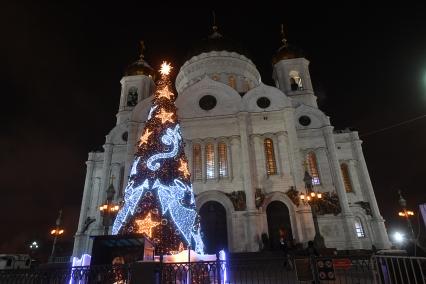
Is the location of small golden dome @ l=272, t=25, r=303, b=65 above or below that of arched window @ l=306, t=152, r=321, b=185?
above

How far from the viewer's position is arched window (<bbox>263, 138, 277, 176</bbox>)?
935 inches

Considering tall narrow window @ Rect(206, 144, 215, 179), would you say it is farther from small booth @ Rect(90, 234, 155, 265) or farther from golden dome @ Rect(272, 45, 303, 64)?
golden dome @ Rect(272, 45, 303, 64)

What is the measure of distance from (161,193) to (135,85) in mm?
23753

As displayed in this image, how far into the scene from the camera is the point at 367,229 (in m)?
24.0

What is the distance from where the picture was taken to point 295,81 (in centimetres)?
3244

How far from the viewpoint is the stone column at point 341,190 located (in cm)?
2123

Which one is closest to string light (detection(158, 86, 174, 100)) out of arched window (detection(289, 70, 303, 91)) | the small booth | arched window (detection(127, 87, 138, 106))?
the small booth

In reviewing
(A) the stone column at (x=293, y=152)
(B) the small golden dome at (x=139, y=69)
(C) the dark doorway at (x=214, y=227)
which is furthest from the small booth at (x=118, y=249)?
(B) the small golden dome at (x=139, y=69)

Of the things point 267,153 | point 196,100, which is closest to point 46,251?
point 196,100

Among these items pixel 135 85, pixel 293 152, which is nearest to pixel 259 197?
pixel 293 152

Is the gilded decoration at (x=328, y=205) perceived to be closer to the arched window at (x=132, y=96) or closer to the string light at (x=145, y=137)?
the string light at (x=145, y=137)

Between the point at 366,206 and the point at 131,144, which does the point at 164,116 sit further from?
the point at 366,206

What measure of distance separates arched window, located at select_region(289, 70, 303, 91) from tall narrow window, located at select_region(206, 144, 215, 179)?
12.7 metres

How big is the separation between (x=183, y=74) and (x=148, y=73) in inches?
164
